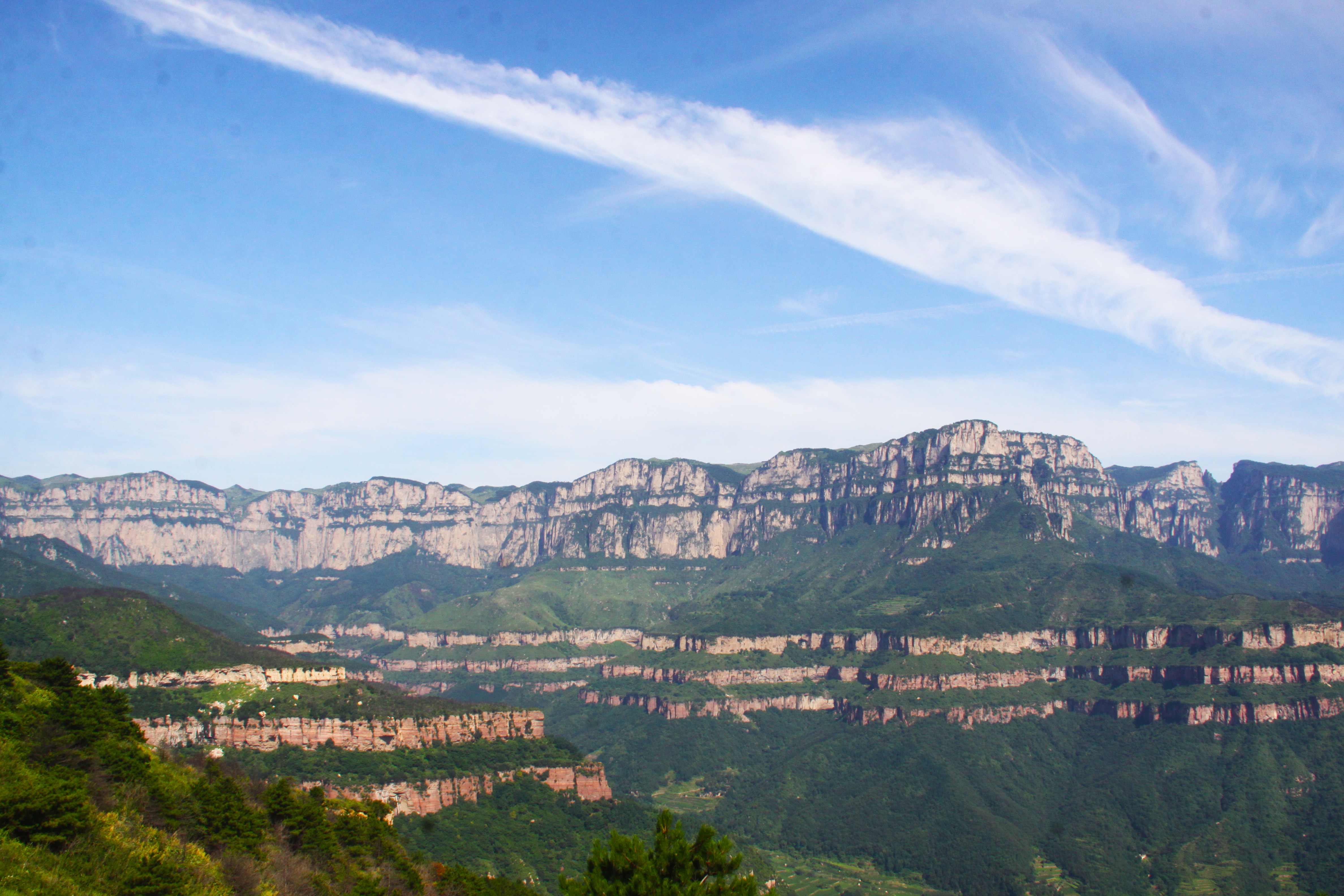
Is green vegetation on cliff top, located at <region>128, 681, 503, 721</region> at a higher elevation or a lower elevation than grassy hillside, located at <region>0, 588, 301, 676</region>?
lower

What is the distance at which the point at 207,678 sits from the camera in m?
179

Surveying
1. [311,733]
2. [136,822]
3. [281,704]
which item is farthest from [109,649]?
[136,822]

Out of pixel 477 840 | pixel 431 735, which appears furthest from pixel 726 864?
pixel 431 735

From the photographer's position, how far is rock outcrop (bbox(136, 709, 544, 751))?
158 meters

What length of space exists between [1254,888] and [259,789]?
16983 cm

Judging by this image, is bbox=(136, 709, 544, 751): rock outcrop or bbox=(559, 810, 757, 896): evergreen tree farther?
bbox=(136, 709, 544, 751): rock outcrop

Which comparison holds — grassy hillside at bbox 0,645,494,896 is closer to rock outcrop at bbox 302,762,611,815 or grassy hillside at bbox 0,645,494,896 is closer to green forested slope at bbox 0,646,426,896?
green forested slope at bbox 0,646,426,896

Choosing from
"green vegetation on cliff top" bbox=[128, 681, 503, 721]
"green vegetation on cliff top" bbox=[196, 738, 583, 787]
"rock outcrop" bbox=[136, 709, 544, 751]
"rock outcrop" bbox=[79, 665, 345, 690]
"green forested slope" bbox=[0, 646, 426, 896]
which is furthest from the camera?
"rock outcrop" bbox=[79, 665, 345, 690]

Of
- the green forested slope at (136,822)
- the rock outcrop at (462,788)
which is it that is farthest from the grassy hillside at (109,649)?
the green forested slope at (136,822)

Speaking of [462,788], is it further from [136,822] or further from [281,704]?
[136,822]

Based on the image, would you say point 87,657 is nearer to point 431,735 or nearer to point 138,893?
point 431,735

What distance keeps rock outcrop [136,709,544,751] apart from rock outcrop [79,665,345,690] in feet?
53.1

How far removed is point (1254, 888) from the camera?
181625 mm

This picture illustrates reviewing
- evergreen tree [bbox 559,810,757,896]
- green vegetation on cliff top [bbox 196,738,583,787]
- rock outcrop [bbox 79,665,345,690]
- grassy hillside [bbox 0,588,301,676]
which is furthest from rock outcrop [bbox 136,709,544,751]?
evergreen tree [bbox 559,810,757,896]
